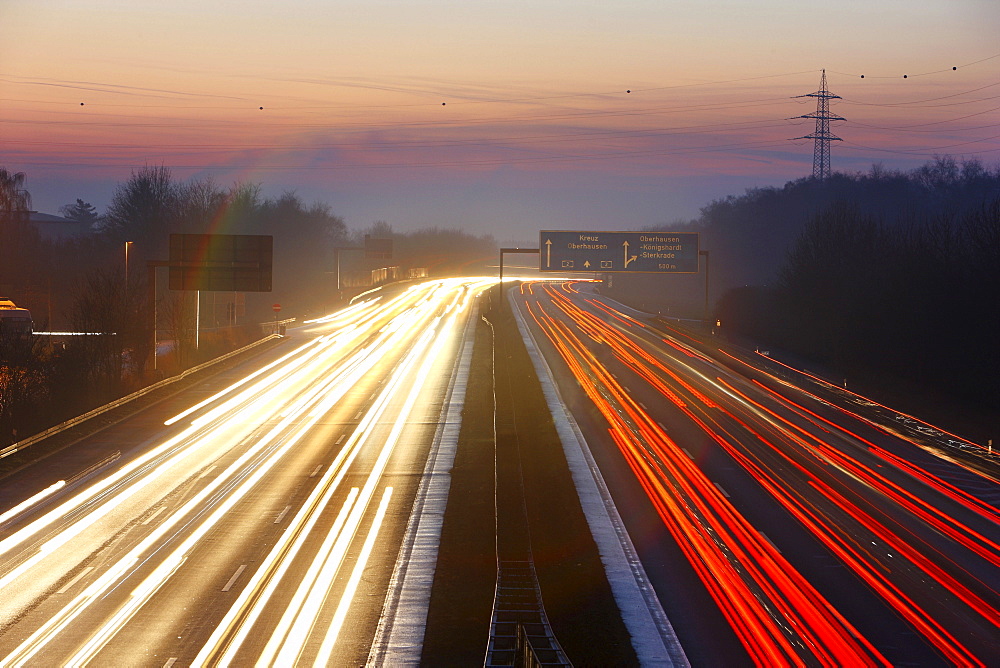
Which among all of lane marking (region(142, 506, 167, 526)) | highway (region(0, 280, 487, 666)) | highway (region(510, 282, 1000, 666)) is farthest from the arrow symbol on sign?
lane marking (region(142, 506, 167, 526))

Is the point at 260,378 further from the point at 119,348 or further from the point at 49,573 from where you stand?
the point at 49,573

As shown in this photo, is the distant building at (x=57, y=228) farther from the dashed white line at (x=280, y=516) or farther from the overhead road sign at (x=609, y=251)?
the dashed white line at (x=280, y=516)

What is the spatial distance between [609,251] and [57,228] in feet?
431

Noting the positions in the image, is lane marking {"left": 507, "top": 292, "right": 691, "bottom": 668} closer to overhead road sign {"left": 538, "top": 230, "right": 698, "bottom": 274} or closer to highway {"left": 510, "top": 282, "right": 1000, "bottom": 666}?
highway {"left": 510, "top": 282, "right": 1000, "bottom": 666}

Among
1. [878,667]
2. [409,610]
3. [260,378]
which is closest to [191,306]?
[260,378]

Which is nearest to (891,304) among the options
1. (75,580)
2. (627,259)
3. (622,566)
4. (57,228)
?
(627,259)

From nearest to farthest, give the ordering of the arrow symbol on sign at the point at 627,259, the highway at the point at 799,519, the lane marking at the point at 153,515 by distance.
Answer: the highway at the point at 799,519 < the lane marking at the point at 153,515 < the arrow symbol on sign at the point at 627,259

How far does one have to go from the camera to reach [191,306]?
57.7 m

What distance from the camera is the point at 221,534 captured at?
19.3 m

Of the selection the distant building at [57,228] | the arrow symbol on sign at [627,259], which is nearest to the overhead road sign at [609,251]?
the arrow symbol on sign at [627,259]

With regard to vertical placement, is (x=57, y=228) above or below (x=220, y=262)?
above

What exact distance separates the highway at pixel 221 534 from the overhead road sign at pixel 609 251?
24312 mm

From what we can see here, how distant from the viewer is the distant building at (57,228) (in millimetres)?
157625

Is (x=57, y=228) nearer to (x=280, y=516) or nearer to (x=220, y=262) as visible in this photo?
(x=220, y=262)
